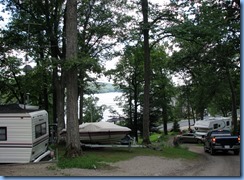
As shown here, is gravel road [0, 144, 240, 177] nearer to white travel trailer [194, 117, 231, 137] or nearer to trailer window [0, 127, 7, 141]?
trailer window [0, 127, 7, 141]

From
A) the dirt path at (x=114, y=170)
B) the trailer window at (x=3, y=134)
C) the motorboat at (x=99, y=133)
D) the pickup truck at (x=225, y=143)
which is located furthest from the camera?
the pickup truck at (x=225, y=143)

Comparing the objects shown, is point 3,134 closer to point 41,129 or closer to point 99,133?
point 41,129

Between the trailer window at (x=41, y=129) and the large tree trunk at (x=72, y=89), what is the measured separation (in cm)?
145

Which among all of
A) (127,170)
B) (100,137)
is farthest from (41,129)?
(127,170)

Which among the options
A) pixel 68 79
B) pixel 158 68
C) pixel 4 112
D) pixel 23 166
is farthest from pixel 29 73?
pixel 158 68

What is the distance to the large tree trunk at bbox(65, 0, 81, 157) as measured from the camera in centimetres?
1641

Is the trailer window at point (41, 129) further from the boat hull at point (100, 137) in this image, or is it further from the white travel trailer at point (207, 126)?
the white travel trailer at point (207, 126)

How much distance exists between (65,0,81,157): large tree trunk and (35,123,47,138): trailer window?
4.76 ft

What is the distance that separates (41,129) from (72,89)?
264 centimetres

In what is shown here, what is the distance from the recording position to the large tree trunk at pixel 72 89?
53.8ft

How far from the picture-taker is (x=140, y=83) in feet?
155

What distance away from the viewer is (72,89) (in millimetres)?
17016

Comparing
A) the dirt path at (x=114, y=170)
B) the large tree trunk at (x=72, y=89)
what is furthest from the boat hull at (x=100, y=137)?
the dirt path at (x=114, y=170)

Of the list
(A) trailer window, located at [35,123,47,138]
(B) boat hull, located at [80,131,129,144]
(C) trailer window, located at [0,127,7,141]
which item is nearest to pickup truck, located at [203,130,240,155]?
(B) boat hull, located at [80,131,129,144]
